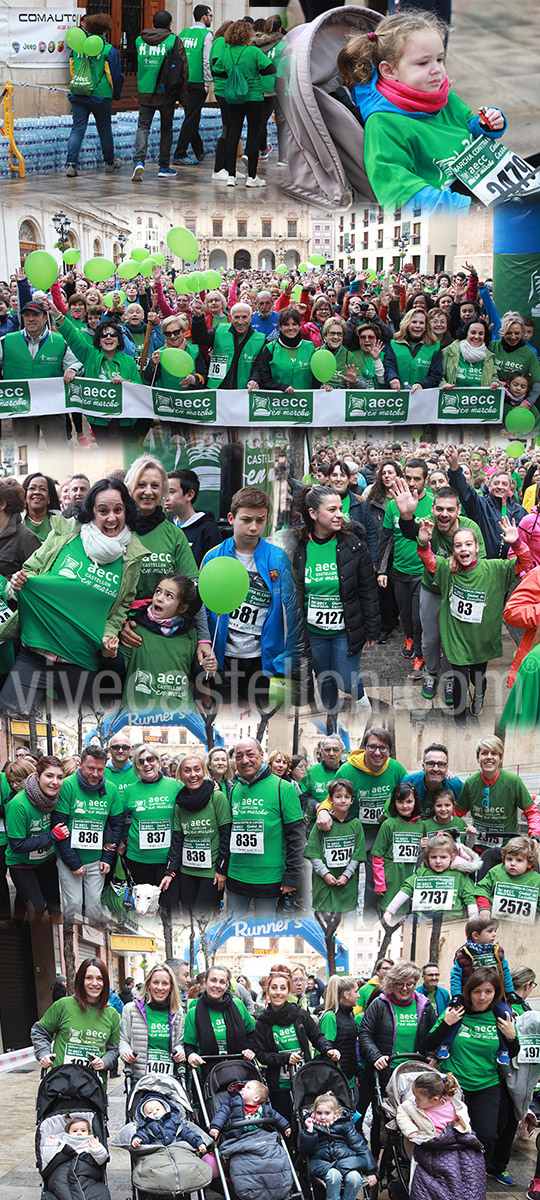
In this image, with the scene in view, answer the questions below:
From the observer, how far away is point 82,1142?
527 centimetres

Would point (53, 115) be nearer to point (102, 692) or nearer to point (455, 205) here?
point (455, 205)

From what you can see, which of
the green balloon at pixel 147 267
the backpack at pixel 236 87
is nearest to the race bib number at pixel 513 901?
the green balloon at pixel 147 267

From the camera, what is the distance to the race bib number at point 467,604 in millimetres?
6867

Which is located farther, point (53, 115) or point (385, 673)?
point (53, 115)

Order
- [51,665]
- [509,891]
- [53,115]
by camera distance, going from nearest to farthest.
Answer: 1. [509,891]
2. [51,665]
3. [53,115]

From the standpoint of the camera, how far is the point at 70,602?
6.30 meters

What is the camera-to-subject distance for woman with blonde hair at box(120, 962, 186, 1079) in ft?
18.9

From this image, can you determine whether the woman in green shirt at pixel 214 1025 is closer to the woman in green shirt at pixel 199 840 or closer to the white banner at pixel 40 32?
the woman in green shirt at pixel 199 840

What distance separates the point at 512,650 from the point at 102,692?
2.28 m

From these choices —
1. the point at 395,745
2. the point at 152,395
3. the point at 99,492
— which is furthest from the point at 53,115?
the point at 395,745

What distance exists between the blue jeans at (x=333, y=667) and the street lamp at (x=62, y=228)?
174 inches

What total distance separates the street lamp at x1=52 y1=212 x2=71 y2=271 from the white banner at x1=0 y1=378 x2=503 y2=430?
71.3 inches

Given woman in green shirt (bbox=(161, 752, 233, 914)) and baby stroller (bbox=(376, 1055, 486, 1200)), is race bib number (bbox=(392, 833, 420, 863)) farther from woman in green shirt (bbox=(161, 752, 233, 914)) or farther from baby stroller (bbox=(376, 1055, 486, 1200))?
baby stroller (bbox=(376, 1055, 486, 1200))

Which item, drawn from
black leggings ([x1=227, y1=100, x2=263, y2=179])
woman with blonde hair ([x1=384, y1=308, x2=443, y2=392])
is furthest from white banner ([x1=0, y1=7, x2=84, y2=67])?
woman with blonde hair ([x1=384, y1=308, x2=443, y2=392])
